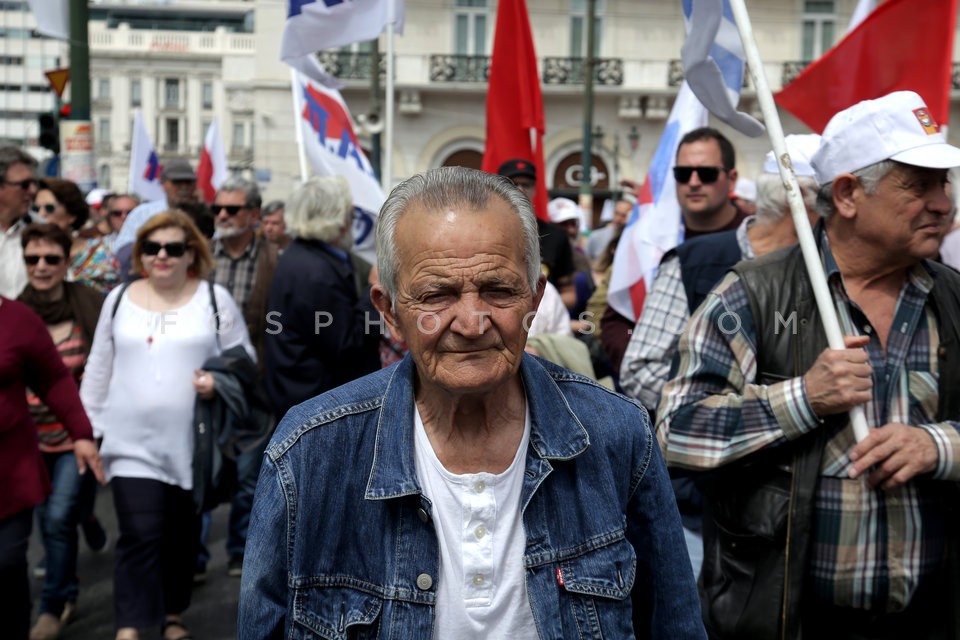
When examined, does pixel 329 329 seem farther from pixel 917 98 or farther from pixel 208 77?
pixel 208 77

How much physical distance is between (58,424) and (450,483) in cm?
419

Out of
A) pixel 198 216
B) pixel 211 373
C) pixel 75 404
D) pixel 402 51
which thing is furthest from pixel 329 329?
pixel 402 51

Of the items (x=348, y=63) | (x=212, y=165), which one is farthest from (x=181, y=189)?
(x=348, y=63)

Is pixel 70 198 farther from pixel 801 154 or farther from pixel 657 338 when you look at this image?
pixel 801 154

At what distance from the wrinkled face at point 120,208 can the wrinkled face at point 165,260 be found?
5780 millimetres

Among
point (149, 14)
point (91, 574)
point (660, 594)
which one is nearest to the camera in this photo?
point (660, 594)

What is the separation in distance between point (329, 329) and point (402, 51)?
26.7m

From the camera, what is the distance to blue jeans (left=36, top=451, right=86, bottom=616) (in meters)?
5.73

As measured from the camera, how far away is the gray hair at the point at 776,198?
426cm

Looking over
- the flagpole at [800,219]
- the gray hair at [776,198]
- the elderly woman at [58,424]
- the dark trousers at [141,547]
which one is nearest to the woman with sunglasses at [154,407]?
the dark trousers at [141,547]

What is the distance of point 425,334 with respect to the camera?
214cm

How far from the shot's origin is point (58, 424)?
19.0 feet

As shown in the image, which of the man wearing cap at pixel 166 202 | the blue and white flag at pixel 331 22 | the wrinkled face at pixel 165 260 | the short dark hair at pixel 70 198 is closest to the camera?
the wrinkled face at pixel 165 260

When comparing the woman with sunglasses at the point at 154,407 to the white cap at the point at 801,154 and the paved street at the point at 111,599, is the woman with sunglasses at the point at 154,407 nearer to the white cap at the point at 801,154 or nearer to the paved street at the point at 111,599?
the paved street at the point at 111,599
